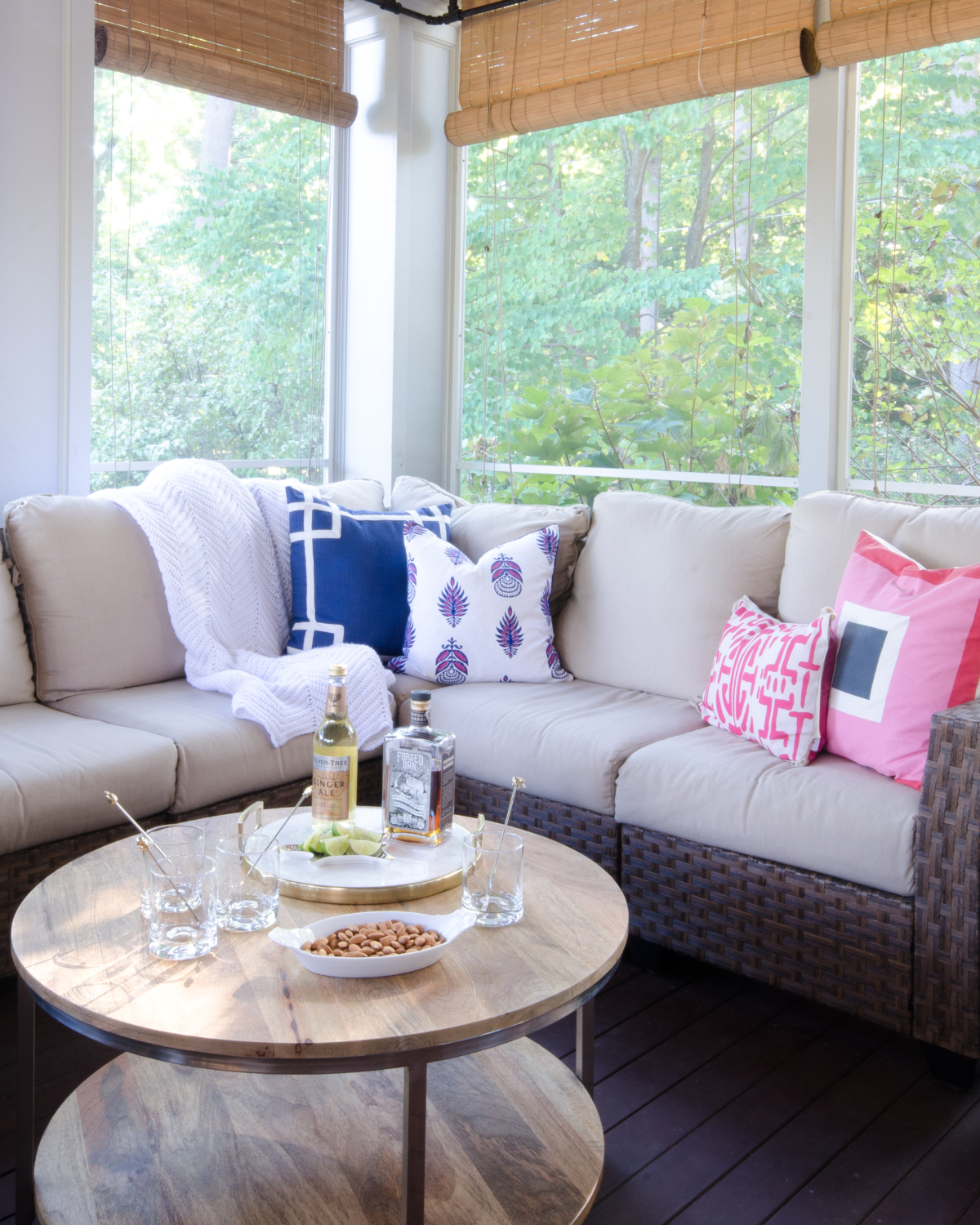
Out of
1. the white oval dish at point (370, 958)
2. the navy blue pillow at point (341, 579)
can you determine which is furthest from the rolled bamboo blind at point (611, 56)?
the white oval dish at point (370, 958)

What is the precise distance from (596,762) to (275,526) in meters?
1.16

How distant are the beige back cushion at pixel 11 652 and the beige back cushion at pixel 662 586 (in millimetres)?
1306

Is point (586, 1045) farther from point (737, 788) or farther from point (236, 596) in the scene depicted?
point (236, 596)

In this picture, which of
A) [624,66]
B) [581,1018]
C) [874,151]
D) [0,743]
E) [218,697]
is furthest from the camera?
[624,66]

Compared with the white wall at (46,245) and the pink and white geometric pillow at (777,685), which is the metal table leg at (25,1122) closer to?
the pink and white geometric pillow at (777,685)

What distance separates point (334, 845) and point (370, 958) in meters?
0.32

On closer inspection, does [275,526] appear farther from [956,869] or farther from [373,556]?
[956,869]

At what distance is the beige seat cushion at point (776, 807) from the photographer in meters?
1.94

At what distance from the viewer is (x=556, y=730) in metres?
2.44

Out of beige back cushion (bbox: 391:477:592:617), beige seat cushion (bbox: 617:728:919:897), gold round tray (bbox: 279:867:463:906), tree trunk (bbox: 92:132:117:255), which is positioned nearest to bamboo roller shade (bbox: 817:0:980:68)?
beige back cushion (bbox: 391:477:592:617)

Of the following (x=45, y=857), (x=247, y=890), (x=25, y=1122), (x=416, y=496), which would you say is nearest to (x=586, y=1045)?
(x=247, y=890)

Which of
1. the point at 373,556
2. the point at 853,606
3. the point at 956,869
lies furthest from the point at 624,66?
the point at 956,869

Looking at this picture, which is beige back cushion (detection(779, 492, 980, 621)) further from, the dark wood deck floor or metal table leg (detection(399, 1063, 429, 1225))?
metal table leg (detection(399, 1063, 429, 1225))

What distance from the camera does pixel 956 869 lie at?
72.3 inches
